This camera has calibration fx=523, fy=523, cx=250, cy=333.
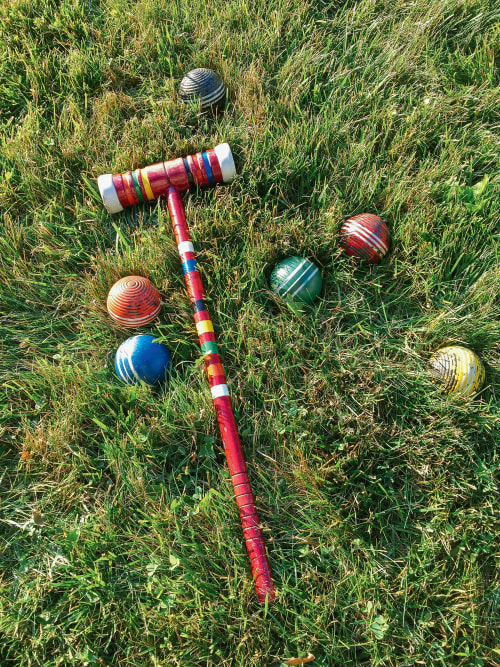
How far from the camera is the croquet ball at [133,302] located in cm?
247

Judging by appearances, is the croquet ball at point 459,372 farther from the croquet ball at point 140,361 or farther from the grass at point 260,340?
the croquet ball at point 140,361

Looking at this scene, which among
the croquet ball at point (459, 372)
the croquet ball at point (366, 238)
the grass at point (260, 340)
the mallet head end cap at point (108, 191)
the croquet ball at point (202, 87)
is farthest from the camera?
the croquet ball at point (202, 87)

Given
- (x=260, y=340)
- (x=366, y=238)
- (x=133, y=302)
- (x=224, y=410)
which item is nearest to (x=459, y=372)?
(x=366, y=238)

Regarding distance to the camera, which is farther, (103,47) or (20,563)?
(103,47)

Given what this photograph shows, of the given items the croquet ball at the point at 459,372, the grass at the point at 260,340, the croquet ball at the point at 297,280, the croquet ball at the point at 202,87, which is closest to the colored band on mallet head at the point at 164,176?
the grass at the point at 260,340

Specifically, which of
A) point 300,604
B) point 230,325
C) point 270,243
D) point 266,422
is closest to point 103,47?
point 270,243

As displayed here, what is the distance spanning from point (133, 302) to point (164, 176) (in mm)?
762

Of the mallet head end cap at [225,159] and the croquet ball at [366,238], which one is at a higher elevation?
the mallet head end cap at [225,159]

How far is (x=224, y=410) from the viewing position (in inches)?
91.4

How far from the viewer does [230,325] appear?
2.57 m

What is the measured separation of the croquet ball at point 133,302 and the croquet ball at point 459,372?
1.36 m

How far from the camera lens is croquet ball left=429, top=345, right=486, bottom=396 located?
7.65 ft

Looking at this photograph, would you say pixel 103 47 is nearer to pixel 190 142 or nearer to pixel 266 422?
pixel 190 142

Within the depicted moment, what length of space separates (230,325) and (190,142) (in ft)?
3.79
